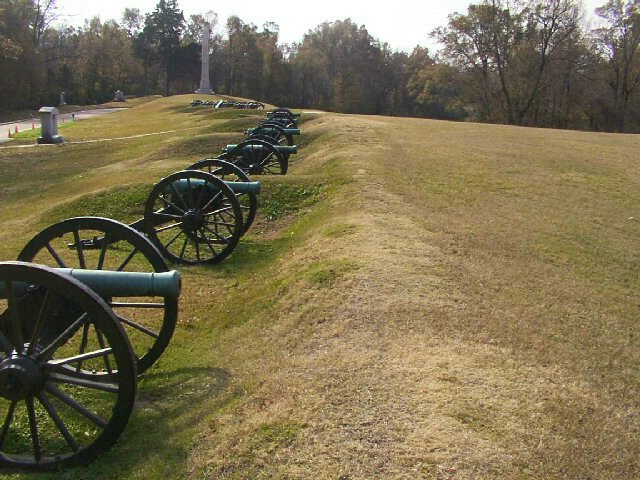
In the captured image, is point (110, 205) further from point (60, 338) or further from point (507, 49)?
point (507, 49)

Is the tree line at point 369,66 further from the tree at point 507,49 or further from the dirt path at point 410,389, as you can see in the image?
the dirt path at point 410,389

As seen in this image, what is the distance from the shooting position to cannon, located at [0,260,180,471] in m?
3.29

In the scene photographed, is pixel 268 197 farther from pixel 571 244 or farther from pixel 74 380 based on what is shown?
pixel 74 380

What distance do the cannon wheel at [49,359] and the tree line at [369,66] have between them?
36.4 m

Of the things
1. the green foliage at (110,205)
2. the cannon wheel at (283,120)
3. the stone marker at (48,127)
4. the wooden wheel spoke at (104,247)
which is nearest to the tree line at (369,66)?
the stone marker at (48,127)

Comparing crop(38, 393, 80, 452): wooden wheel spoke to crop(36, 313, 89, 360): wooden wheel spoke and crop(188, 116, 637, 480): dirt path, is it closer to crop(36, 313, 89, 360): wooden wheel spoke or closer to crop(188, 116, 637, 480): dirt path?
crop(36, 313, 89, 360): wooden wheel spoke

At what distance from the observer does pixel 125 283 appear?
3727mm

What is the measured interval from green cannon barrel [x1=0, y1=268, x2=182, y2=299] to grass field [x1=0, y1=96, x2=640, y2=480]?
842mm

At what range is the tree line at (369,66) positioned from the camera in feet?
144

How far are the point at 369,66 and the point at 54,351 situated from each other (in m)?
66.5

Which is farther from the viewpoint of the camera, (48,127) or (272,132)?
(48,127)

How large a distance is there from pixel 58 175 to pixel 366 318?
1454 centimetres

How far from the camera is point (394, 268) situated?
5.91 m

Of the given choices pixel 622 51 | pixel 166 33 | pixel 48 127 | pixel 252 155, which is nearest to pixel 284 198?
pixel 252 155
